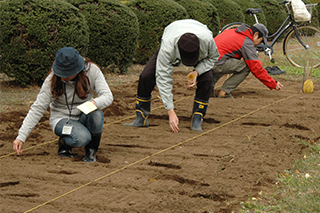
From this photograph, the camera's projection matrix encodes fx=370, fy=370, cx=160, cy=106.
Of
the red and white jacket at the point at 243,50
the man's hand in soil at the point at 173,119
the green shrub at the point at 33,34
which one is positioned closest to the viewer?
the man's hand in soil at the point at 173,119

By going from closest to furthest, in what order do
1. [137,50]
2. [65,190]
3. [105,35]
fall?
1. [65,190]
2. [105,35]
3. [137,50]

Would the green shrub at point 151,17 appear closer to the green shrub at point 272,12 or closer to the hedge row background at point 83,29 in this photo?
the hedge row background at point 83,29

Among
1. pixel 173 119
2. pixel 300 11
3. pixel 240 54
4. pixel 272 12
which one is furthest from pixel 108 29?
pixel 272 12

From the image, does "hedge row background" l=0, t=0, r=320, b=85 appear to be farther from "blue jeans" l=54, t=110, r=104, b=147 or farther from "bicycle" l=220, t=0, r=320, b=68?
"blue jeans" l=54, t=110, r=104, b=147

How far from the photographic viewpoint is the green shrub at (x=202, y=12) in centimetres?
924

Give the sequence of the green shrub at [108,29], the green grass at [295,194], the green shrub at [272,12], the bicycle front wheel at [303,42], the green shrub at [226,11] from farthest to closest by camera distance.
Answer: the green shrub at [272,12], the green shrub at [226,11], the bicycle front wheel at [303,42], the green shrub at [108,29], the green grass at [295,194]

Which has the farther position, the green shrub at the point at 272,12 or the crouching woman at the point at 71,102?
the green shrub at the point at 272,12

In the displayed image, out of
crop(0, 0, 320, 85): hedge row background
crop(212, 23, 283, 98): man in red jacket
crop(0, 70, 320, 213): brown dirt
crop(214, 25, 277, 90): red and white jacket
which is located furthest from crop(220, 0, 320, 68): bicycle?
crop(0, 70, 320, 213): brown dirt

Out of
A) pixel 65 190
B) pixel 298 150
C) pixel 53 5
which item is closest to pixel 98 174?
pixel 65 190

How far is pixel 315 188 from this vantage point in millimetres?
2828

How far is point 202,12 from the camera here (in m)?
9.38

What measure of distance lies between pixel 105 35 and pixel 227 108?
2.82 m

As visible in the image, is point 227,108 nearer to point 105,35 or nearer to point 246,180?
point 246,180

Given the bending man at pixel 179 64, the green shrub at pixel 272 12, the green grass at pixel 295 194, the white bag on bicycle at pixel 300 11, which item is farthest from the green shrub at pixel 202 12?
the green grass at pixel 295 194
